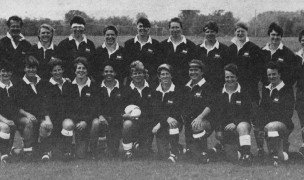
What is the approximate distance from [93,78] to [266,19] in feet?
111

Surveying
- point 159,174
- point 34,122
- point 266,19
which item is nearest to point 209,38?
point 159,174

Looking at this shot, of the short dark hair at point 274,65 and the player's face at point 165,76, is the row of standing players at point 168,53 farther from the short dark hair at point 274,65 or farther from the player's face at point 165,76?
the player's face at point 165,76

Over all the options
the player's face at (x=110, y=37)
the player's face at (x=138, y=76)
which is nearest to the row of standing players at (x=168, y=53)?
the player's face at (x=110, y=37)

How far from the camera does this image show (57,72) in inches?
275

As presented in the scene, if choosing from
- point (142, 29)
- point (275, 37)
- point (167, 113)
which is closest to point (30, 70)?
point (142, 29)

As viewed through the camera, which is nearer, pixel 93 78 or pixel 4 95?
pixel 4 95

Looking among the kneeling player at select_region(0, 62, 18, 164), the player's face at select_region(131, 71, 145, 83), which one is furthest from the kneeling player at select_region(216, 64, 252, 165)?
the kneeling player at select_region(0, 62, 18, 164)

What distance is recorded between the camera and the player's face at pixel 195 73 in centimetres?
695

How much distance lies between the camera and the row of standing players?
7.29 m

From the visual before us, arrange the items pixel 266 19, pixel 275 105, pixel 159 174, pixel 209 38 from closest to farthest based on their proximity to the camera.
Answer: pixel 159 174 < pixel 275 105 < pixel 209 38 < pixel 266 19

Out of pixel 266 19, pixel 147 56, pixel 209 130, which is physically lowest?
pixel 209 130

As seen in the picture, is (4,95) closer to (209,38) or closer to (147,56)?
(147,56)

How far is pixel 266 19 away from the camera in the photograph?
39.2m

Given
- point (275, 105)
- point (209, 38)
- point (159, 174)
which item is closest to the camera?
point (159, 174)
